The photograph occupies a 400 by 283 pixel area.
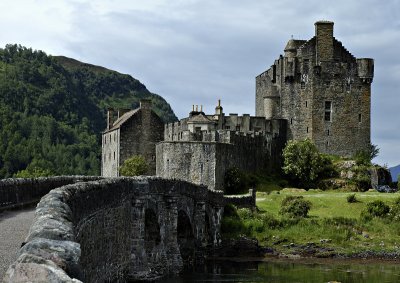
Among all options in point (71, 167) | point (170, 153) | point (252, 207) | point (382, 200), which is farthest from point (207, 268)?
point (71, 167)

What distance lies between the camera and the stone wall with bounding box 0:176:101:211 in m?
26.1

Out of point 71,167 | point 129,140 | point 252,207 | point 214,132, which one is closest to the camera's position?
point 252,207

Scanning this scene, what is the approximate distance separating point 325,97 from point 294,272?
1422 inches

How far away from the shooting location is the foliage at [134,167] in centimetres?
7425

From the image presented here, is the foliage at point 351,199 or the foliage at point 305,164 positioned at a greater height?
the foliage at point 305,164

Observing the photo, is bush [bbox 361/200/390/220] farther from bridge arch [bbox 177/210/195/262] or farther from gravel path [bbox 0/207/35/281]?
gravel path [bbox 0/207/35/281]

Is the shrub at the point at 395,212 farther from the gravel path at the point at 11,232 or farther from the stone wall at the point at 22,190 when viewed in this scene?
the gravel path at the point at 11,232

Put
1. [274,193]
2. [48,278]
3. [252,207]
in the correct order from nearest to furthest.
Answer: [48,278] < [252,207] < [274,193]

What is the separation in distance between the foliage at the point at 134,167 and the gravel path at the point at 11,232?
4803 centimetres

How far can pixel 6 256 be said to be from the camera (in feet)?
51.0

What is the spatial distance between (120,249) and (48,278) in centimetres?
2069

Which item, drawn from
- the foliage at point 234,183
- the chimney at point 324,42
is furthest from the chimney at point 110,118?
the foliage at point 234,183

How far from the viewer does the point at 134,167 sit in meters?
74.3

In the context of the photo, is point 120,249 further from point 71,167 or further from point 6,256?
point 71,167
